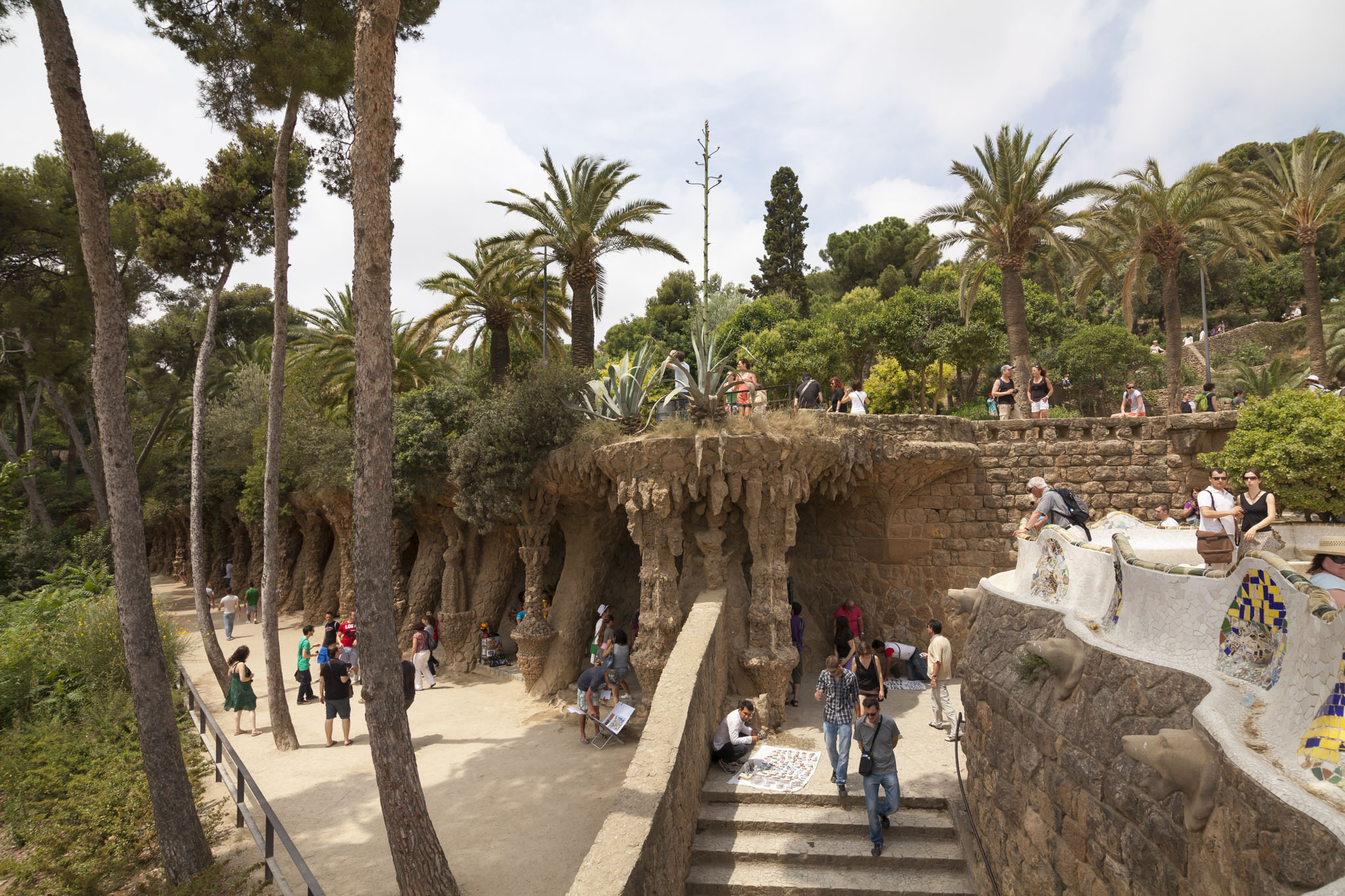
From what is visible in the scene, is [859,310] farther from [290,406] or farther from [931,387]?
[290,406]

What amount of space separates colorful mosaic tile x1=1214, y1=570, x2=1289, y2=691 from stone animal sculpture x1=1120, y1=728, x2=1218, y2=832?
49 centimetres

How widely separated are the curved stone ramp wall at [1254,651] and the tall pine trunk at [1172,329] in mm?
14257

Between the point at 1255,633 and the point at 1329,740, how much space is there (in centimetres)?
104

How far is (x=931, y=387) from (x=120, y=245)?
90.3ft

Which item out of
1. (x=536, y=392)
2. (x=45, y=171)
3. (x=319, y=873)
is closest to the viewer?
(x=319, y=873)

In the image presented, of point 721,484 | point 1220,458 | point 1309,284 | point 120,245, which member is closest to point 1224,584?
point 721,484

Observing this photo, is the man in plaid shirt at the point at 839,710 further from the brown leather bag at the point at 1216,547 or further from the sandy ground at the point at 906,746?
the brown leather bag at the point at 1216,547

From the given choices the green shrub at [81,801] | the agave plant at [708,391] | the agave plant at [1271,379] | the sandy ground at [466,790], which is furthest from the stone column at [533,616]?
the agave plant at [1271,379]

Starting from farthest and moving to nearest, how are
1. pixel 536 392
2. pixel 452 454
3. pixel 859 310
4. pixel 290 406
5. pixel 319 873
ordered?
pixel 859 310 → pixel 290 406 → pixel 452 454 → pixel 536 392 → pixel 319 873

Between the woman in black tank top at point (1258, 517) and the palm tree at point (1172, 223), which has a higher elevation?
the palm tree at point (1172, 223)

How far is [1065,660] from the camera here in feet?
17.8

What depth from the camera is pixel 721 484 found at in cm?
1148

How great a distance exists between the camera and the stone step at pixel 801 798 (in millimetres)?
8414

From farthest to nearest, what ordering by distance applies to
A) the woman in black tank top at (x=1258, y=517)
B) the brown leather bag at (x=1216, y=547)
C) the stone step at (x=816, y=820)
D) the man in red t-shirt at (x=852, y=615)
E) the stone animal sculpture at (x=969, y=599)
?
the man in red t-shirt at (x=852, y=615)
the stone animal sculpture at (x=969, y=599)
the stone step at (x=816, y=820)
the woman in black tank top at (x=1258, y=517)
the brown leather bag at (x=1216, y=547)
